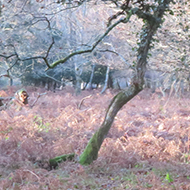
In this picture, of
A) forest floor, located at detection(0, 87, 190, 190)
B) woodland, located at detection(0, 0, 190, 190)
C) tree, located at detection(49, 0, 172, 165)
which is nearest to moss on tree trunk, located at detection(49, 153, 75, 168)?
woodland, located at detection(0, 0, 190, 190)

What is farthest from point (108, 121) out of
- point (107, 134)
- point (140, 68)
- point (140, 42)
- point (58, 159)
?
point (107, 134)

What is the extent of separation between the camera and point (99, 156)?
19.3 ft

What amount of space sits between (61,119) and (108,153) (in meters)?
4.28

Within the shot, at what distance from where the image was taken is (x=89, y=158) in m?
5.25

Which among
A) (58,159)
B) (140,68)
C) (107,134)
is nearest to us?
(140,68)

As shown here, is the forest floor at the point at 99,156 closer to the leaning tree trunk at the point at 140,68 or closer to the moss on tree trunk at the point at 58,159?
the moss on tree trunk at the point at 58,159

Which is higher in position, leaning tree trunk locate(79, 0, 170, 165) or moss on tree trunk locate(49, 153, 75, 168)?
leaning tree trunk locate(79, 0, 170, 165)

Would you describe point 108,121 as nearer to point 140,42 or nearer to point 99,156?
point 99,156

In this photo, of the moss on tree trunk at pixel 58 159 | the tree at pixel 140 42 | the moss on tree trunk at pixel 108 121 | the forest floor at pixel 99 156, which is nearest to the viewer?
the forest floor at pixel 99 156

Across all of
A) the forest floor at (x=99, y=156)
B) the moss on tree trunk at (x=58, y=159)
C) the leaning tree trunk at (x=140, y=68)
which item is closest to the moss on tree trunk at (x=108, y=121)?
the leaning tree trunk at (x=140, y=68)

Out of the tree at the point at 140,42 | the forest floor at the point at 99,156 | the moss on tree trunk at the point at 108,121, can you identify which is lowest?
the forest floor at the point at 99,156

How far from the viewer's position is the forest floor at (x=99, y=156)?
4277 mm

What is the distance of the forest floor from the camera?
4277 mm

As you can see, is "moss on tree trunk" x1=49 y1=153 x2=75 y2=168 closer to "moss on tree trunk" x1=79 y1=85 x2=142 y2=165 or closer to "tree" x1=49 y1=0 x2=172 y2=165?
"moss on tree trunk" x1=79 y1=85 x2=142 y2=165
